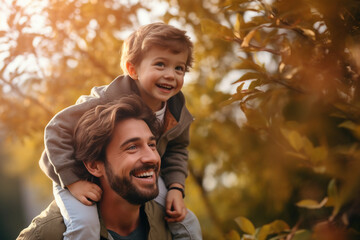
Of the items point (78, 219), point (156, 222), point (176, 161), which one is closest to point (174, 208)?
point (156, 222)

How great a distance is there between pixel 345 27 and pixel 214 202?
3899 mm

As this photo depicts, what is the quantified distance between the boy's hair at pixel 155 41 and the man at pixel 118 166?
282 mm

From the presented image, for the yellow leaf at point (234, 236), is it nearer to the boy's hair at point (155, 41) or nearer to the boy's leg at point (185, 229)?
the boy's leg at point (185, 229)

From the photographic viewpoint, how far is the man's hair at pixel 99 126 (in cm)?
175

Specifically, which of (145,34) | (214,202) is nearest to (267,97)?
(145,34)

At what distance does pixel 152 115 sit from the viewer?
189 cm

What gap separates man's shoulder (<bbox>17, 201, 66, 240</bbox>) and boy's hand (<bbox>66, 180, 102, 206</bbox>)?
0.13 meters

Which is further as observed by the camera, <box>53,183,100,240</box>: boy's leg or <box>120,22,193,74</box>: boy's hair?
<box>120,22,193,74</box>: boy's hair

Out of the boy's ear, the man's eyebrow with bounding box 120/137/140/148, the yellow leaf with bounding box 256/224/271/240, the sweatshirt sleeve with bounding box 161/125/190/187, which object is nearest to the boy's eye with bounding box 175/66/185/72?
the boy's ear

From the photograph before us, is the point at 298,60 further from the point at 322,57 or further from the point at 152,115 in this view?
the point at 152,115

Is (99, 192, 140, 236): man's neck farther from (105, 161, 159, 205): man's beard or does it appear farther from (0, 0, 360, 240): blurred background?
(0, 0, 360, 240): blurred background

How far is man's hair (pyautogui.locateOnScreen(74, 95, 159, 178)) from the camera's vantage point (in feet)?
5.73

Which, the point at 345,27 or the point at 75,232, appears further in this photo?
the point at 75,232

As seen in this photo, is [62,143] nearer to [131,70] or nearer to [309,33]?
[131,70]
